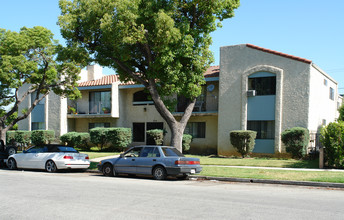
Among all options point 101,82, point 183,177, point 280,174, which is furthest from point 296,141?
point 101,82

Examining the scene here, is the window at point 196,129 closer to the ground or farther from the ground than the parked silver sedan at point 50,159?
farther from the ground

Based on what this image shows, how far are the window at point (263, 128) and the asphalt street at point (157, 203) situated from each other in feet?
37.0

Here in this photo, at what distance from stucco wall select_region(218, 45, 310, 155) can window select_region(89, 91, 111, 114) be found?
414 inches

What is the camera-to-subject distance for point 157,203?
8195 millimetres

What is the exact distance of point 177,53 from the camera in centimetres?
1627

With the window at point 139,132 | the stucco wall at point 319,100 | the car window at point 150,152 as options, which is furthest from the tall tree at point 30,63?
the stucco wall at point 319,100

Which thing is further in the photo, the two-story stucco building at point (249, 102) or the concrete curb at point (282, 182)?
the two-story stucco building at point (249, 102)

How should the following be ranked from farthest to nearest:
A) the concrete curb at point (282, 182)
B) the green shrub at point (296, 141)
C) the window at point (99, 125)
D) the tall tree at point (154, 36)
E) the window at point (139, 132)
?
1. the window at point (99, 125)
2. the window at point (139, 132)
3. the green shrub at point (296, 141)
4. the tall tree at point (154, 36)
5. the concrete curb at point (282, 182)

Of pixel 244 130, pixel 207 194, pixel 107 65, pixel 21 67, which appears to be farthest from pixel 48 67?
pixel 207 194

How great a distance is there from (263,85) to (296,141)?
4.42m

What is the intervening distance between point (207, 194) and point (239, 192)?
3.64 ft

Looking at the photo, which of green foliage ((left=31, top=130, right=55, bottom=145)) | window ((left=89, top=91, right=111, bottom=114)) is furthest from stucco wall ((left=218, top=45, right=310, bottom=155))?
green foliage ((left=31, top=130, right=55, bottom=145))

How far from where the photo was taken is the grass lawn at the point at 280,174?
1261cm

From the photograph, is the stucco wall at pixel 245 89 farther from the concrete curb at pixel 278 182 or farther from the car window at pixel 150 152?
the car window at pixel 150 152
